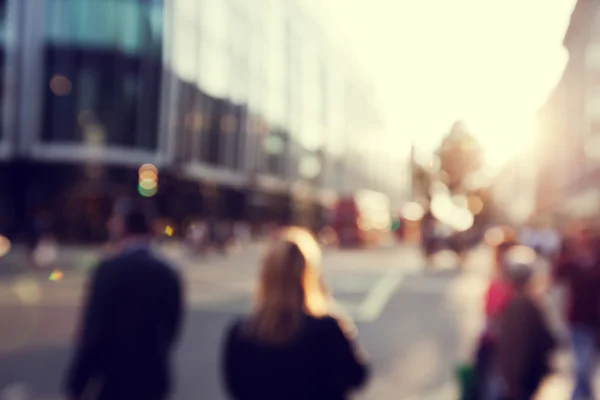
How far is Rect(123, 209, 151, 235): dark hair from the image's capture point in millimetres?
3994

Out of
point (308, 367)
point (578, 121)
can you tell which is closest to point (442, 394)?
point (308, 367)

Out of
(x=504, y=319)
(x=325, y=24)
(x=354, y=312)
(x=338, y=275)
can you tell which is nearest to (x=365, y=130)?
(x=325, y=24)

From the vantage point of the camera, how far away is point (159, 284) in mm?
3943

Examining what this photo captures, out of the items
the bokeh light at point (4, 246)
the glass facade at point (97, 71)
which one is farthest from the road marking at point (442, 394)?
the glass facade at point (97, 71)

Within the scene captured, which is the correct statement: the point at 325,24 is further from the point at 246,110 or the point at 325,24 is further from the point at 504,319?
the point at 504,319

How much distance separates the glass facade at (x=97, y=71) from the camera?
40.9m

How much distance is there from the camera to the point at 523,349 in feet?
15.0

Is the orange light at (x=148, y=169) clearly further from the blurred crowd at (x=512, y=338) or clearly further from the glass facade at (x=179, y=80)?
the blurred crowd at (x=512, y=338)

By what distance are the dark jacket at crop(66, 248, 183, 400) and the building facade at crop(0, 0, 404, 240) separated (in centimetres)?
3816

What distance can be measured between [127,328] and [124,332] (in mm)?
25

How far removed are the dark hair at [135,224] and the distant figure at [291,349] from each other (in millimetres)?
1064

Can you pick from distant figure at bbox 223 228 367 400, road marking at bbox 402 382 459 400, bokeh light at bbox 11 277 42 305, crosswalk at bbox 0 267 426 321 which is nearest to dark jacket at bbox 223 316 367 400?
distant figure at bbox 223 228 367 400

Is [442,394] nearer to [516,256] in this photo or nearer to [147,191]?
[516,256]

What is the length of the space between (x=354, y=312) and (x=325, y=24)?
78.3 m
